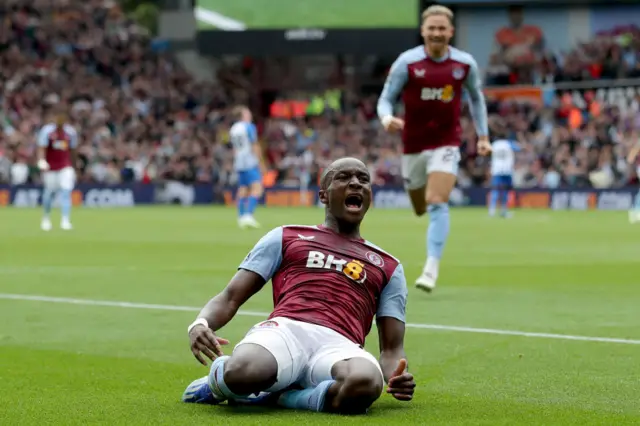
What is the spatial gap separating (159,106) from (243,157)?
20.0 meters

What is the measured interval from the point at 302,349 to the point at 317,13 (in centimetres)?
3615

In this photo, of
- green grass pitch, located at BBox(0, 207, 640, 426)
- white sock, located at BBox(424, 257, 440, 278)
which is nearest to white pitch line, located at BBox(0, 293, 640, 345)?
green grass pitch, located at BBox(0, 207, 640, 426)

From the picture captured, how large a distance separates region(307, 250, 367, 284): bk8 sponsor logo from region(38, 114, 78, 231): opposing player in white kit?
65.6ft

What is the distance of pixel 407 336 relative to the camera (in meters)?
9.20

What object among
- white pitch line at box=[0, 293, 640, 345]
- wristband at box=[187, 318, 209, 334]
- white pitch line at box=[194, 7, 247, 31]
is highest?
white pitch line at box=[194, 7, 247, 31]

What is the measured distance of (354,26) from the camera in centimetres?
4119

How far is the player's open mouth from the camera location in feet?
20.9

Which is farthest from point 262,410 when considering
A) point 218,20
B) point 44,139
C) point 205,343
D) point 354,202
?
point 218,20

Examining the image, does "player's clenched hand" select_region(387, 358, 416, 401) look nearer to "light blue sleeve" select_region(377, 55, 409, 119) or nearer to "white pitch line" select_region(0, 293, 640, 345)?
"white pitch line" select_region(0, 293, 640, 345)

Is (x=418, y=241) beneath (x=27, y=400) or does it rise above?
beneath

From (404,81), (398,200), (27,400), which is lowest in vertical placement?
(398,200)

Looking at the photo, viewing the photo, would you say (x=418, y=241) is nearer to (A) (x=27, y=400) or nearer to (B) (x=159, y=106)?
(A) (x=27, y=400)

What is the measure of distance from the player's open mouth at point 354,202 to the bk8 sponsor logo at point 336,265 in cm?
27

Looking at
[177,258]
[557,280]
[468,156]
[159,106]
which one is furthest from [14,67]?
[557,280]
